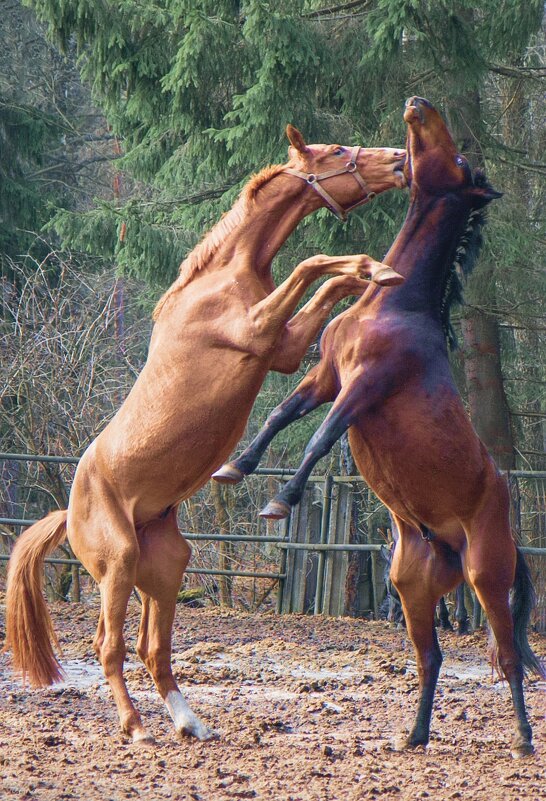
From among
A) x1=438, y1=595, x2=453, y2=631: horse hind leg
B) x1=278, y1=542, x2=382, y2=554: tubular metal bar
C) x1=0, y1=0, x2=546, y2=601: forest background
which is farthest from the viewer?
x1=278, y1=542, x2=382, y2=554: tubular metal bar

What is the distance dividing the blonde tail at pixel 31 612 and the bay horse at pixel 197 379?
39 cm

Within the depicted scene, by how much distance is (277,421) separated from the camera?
14.8ft

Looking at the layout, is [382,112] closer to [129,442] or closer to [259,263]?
[259,263]

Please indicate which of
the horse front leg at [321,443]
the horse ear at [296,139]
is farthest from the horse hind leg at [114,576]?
the horse ear at [296,139]

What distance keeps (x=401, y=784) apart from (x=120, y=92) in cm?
732

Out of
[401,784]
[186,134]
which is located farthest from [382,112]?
[401,784]

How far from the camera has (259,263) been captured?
4891 millimetres

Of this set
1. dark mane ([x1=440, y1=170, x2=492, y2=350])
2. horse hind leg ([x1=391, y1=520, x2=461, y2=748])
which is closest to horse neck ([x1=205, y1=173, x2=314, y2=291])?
dark mane ([x1=440, y1=170, x2=492, y2=350])

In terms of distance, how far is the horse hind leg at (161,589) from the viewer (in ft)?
16.5

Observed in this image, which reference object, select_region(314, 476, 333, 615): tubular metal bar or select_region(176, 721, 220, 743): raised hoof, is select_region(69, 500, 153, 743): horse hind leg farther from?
select_region(314, 476, 333, 615): tubular metal bar

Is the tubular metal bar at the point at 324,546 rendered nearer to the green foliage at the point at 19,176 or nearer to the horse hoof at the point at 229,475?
the horse hoof at the point at 229,475

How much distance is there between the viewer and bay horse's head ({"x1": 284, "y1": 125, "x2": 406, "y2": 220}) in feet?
15.5

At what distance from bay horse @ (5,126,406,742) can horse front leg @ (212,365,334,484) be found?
0.19 m

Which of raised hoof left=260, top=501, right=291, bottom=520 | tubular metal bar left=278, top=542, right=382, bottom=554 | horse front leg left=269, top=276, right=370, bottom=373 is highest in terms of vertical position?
horse front leg left=269, top=276, right=370, bottom=373
